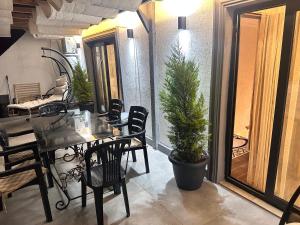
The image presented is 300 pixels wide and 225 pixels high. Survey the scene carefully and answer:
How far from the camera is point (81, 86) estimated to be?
5.32m

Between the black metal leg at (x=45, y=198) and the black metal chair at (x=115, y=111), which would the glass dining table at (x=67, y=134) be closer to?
the black metal leg at (x=45, y=198)

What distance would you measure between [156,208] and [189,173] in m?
0.50

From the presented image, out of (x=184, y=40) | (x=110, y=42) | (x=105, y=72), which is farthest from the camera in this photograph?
(x=105, y=72)

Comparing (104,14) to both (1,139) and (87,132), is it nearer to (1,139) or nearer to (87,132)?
(87,132)

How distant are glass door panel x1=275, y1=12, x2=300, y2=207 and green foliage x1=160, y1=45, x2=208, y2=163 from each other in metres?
0.74

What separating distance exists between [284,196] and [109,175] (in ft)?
5.59

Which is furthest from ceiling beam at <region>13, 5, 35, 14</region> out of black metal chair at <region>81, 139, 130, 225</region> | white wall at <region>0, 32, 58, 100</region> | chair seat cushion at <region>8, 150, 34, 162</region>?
white wall at <region>0, 32, 58, 100</region>

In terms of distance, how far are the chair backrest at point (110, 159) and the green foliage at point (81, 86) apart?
3.63 metres

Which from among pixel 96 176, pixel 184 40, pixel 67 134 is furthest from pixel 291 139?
pixel 67 134

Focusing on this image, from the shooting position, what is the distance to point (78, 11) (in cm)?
269

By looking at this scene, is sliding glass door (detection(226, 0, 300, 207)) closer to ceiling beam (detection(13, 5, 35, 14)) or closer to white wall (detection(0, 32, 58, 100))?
ceiling beam (detection(13, 5, 35, 14))

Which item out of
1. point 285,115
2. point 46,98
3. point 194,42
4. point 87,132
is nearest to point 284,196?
point 285,115

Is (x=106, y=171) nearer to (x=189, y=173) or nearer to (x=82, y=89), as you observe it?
(x=189, y=173)

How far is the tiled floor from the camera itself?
2.11m
